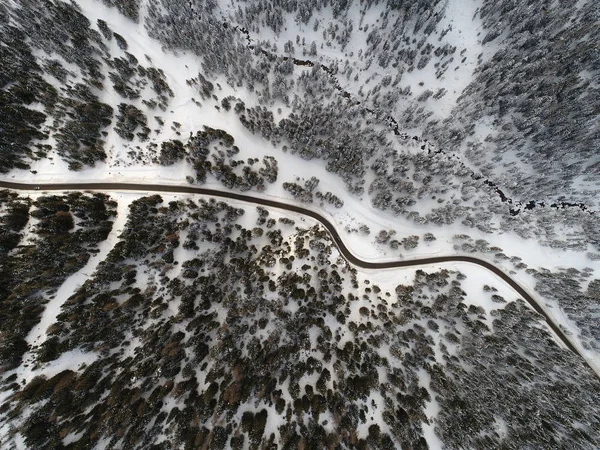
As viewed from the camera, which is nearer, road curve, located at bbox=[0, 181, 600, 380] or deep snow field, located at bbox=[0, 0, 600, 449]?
deep snow field, located at bbox=[0, 0, 600, 449]

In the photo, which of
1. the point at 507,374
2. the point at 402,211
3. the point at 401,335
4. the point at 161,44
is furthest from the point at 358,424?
the point at 161,44

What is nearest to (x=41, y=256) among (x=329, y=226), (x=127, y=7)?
(x=329, y=226)

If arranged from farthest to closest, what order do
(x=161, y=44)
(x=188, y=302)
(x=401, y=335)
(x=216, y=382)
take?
(x=161, y=44), (x=401, y=335), (x=188, y=302), (x=216, y=382)

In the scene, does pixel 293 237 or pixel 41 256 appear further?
pixel 293 237

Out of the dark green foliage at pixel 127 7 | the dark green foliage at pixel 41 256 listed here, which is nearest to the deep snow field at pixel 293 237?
the dark green foliage at pixel 41 256

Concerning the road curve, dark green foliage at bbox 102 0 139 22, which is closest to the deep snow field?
dark green foliage at bbox 102 0 139 22

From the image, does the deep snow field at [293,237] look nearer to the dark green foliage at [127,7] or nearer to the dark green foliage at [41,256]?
the dark green foliage at [41,256]

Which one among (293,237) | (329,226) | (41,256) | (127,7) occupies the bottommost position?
(41,256)

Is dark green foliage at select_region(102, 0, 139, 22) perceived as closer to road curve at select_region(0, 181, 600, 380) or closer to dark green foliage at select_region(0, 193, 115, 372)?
road curve at select_region(0, 181, 600, 380)

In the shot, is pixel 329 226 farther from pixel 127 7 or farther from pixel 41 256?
pixel 127 7

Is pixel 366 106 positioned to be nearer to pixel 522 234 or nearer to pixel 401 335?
pixel 522 234

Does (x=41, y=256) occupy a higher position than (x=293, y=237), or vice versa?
(x=293, y=237)
